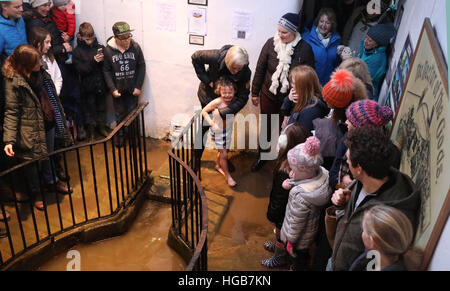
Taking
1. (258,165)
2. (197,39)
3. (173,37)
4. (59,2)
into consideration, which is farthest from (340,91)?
(59,2)

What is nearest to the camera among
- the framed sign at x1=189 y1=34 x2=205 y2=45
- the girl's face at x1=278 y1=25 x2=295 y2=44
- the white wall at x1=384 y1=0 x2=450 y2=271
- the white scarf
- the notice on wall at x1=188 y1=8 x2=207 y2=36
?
the white wall at x1=384 y1=0 x2=450 y2=271

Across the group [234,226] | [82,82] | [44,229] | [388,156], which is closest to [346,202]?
[388,156]

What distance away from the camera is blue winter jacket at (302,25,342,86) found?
192 inches

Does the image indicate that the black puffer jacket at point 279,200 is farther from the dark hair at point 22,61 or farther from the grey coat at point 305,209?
the dark hair at point 22,61

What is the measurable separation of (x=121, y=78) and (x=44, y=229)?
7.33 feet

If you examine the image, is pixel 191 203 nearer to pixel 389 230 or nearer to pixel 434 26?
pixel 389 230

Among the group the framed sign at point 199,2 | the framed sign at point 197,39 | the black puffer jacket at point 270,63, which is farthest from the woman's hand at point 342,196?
the framed sign at point 199,2

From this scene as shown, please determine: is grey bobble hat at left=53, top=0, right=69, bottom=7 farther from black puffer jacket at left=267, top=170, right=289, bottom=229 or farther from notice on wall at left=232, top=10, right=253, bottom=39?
black puffer jacket at left=267, top=170, right=289, bottom=229

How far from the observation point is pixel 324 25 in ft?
15.8

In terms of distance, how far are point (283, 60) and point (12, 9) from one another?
305cm

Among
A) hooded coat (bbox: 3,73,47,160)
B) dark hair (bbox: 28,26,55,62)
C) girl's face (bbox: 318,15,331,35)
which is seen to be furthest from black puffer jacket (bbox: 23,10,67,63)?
girl's face (bbox: 318,15,331,35)

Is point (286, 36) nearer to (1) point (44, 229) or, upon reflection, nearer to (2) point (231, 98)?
(2) point (231, 98)

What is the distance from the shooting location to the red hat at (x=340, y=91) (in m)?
3.17

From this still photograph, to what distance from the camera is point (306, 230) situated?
318 centimetres
